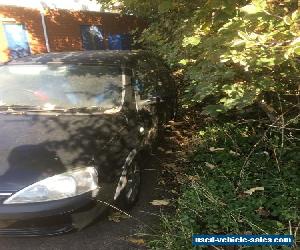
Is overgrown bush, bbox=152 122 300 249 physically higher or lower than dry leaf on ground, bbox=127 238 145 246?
higher

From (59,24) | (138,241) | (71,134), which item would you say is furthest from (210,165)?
(59,24)

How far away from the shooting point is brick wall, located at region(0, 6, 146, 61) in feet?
49.8

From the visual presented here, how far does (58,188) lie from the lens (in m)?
3.04

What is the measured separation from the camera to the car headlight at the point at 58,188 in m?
2.97

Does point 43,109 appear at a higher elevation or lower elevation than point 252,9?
lower

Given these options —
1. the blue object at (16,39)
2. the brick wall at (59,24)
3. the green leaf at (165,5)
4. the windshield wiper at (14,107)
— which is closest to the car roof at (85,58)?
the windshield wiper at (14,107)

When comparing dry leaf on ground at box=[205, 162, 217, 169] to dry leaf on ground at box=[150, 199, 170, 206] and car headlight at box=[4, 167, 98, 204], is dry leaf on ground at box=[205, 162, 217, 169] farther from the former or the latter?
car headlight at box=[4, 167, 98, 204]

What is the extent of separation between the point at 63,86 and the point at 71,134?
0.87 m

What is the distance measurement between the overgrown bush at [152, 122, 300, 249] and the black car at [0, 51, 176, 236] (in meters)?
0.68

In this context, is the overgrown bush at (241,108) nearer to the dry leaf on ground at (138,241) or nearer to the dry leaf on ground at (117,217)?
the dry leaf on ground at (138,241)

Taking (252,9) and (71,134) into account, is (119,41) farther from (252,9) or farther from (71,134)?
(252,9)

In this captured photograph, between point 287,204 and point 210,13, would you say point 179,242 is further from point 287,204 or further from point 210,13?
point 210,13

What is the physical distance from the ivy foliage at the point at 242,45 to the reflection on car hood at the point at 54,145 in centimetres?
107

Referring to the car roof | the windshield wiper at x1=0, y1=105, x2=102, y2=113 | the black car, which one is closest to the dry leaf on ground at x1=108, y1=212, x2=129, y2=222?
the black car
